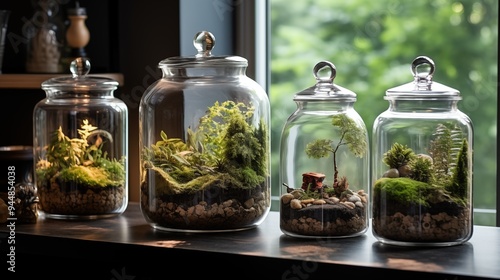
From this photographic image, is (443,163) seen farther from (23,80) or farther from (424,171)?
(23,80)

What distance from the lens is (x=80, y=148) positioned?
72.9 inches

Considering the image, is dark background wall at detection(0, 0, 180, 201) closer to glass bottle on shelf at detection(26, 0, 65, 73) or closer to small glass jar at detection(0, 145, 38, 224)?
glass bottle on shelf at detection(26, 0, 65, 73)

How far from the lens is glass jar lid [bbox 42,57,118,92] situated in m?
1.86

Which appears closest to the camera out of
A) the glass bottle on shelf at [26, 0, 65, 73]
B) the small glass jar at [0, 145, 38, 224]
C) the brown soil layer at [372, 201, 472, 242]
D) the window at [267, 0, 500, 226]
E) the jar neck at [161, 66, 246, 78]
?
the brown soil layer at [372, 201, 472, 242]

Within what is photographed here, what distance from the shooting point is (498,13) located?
186 centimetres

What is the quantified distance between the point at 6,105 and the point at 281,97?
80 centimetres

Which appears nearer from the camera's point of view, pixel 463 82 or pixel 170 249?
pixel 170 249

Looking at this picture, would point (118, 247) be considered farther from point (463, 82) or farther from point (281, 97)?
point (463, 82)

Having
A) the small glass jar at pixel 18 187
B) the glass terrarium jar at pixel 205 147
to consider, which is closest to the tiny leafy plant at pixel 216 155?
the glass terrarium jar at pixel 205 147

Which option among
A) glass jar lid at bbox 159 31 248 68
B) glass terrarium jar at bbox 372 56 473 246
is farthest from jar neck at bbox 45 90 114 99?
glass terrarium jar at bbox 372 56 473 246

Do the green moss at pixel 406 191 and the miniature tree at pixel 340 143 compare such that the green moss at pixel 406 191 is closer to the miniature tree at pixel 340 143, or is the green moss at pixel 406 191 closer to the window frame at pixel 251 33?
the miniature tree at pixel 340 143

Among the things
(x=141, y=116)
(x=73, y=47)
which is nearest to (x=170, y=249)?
(x=141, y=116)

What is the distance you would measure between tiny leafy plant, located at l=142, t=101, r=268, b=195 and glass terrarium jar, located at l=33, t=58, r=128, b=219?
234 millimetres

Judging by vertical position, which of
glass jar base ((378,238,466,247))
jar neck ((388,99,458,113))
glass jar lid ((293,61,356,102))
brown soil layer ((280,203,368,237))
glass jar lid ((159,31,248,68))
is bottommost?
glass jar base ((378,238,466,247))
